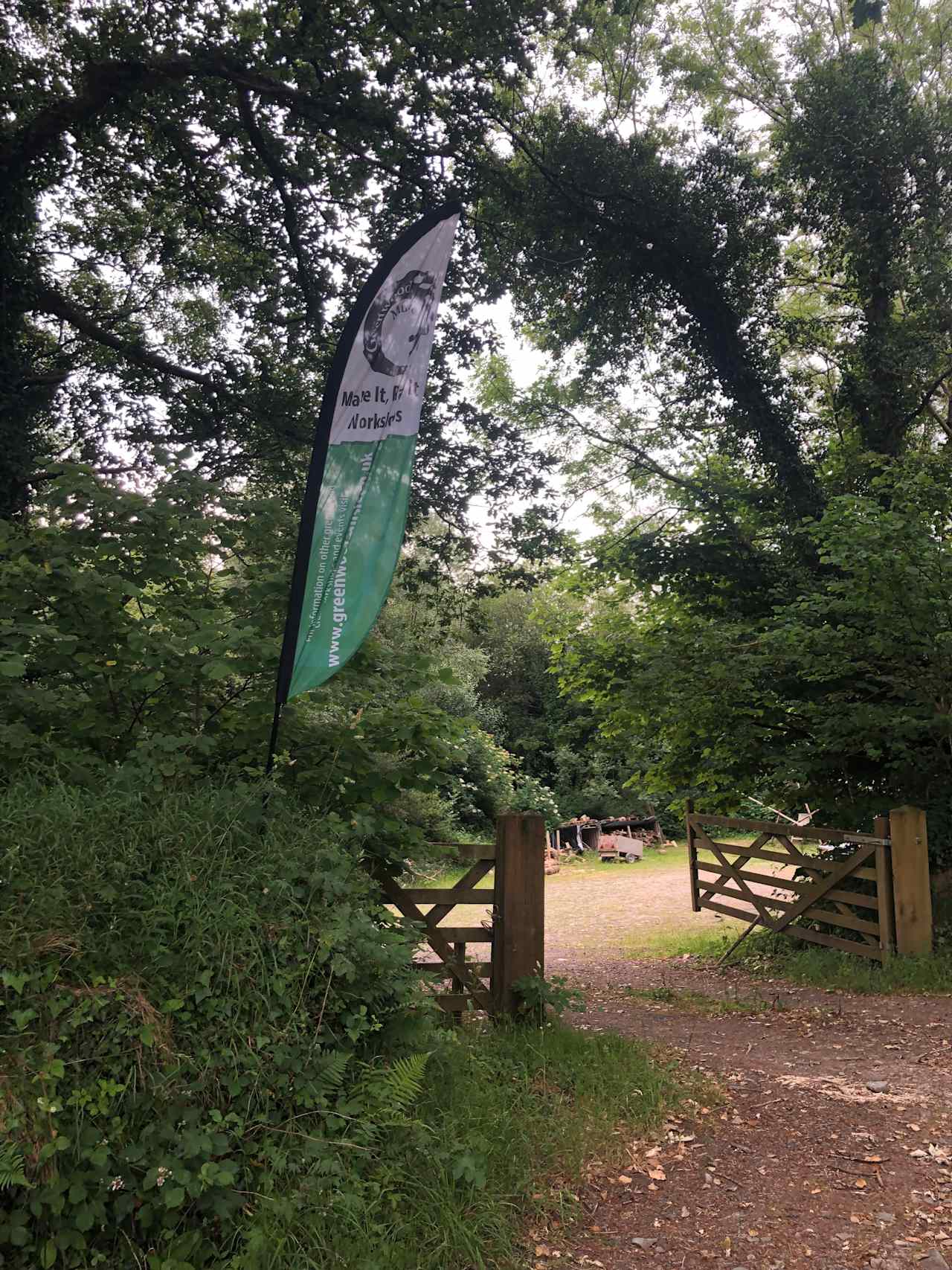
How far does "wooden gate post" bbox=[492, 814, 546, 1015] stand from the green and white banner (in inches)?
77.2

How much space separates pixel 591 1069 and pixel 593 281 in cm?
1058

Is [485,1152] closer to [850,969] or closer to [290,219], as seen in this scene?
[850,969]

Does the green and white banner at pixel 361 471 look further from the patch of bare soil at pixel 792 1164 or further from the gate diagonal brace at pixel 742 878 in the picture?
the gate diagonal brace at pixel 742 878

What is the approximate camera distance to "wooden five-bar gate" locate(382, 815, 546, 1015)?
535 centimetres

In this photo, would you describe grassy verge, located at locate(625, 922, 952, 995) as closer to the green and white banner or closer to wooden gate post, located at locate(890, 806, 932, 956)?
wooden gate post, located at locate(890, 806, 932, 956)

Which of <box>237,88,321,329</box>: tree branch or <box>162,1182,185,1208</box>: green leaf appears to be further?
<box>237,88,321,329</box>: tree branch

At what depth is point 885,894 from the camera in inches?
328

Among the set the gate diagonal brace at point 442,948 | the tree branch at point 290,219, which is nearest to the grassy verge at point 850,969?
the gate diagonal brace at point 442,948

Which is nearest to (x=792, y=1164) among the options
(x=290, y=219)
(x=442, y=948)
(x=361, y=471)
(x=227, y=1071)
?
(x=442, y=948)

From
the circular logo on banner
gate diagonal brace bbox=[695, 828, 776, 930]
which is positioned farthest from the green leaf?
gate diagonal brace bbox=[695, 828, 776, 930]

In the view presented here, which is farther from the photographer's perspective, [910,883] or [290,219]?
[290,219]

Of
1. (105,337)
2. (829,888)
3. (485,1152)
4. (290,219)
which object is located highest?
(290,219)

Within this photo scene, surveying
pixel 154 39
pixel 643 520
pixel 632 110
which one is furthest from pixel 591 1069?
pixel 632 110

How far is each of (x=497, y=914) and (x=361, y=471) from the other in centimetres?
291
